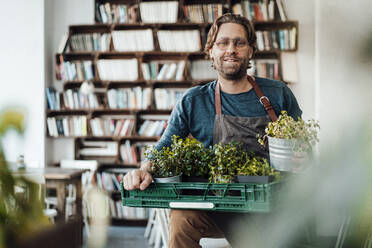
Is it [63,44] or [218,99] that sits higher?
[63,44]

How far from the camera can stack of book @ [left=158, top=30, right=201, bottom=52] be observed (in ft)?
14.4

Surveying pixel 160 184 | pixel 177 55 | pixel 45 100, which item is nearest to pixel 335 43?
pixel 160 184

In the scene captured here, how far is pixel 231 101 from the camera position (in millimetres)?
1694

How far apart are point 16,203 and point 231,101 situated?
1.56m

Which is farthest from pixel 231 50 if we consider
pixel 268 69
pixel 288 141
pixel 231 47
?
pixel 268 69

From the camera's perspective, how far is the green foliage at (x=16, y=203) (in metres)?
0.15

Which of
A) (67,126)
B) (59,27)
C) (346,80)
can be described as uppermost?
(59,27)

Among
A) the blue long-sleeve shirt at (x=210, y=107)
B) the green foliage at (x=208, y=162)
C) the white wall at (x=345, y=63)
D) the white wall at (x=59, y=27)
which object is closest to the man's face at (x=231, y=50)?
the blue long-sleeve shirt at (x=210, y=107)

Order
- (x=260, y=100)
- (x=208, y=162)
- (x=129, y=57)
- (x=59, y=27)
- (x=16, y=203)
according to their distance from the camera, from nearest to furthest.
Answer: (x=16, y=203), (x=208, y=162), (x=260, y=100), (x=129, y=57), (x=59, y=27)

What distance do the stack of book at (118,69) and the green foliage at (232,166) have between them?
3.41 meters

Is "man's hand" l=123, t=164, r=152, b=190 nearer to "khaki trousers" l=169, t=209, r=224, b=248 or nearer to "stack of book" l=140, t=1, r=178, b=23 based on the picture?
"khaki trousers" l=169, t=209, r=224, b=248

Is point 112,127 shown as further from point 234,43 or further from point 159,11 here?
point 234,43

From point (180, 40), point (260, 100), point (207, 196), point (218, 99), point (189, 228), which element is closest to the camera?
point (207, 196)

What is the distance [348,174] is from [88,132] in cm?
452
